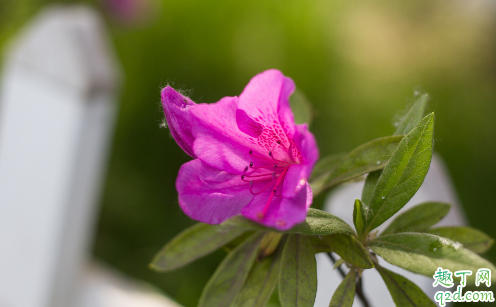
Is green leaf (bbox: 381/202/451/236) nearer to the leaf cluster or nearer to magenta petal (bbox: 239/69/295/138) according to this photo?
the leaf cluster

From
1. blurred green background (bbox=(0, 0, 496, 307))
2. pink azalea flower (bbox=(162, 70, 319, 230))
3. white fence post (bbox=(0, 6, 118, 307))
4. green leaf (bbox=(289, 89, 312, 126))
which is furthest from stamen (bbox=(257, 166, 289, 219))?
blurred green background (bbox=(0, 0, 496, 307))

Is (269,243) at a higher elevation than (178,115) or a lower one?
lower

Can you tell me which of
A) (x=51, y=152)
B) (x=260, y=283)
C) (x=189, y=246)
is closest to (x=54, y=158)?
(x=51, y=152)

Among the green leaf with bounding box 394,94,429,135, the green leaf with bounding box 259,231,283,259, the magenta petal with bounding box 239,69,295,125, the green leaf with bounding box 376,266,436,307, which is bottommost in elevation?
the green leaf with bounding box 376,266,436,307

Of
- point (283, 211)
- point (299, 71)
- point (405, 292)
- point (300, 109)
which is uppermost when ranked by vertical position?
point (299, 71)

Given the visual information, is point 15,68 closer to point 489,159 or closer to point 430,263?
point 430,263

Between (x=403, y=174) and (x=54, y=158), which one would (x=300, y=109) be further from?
(x=54, y=158)
